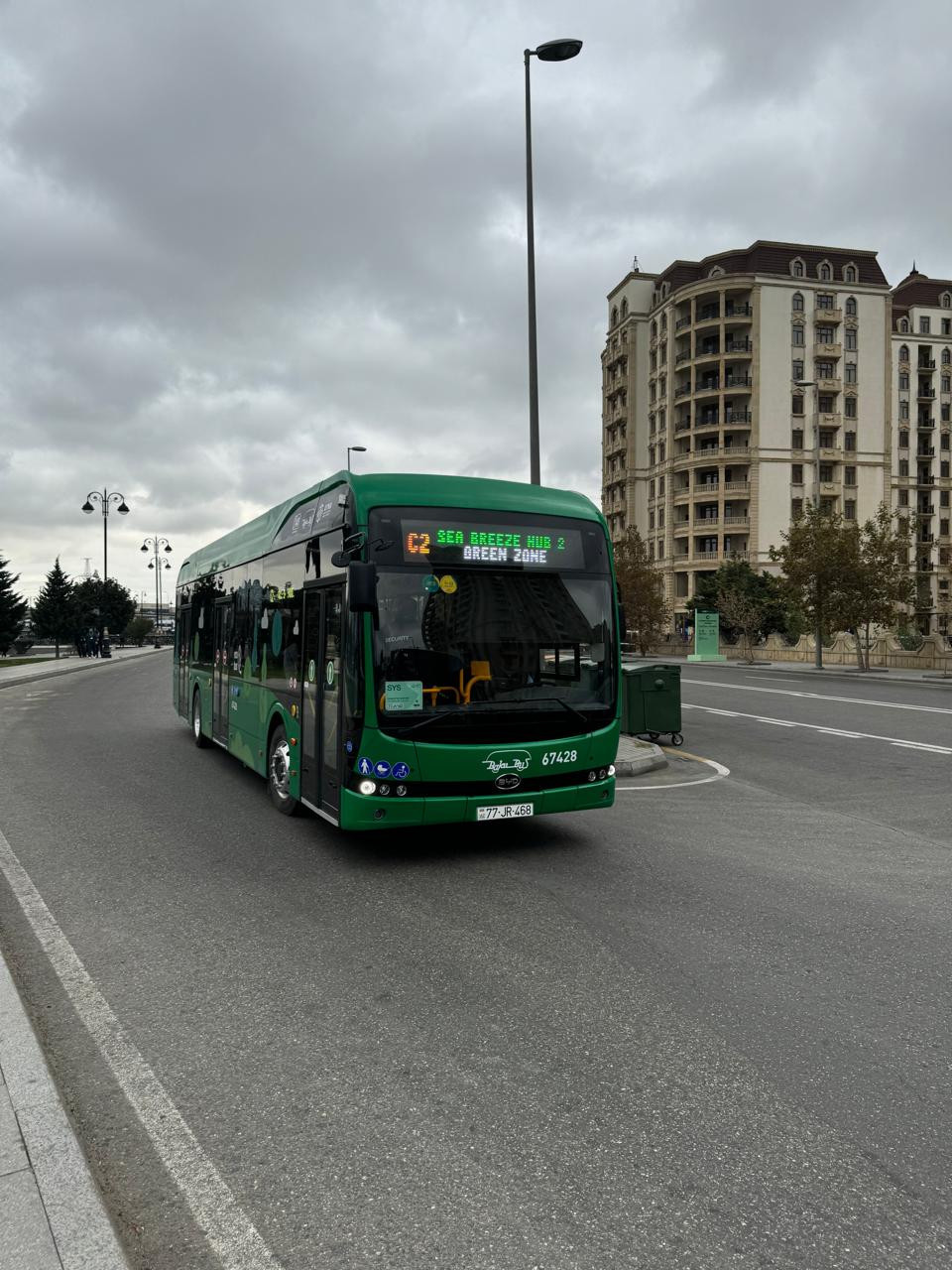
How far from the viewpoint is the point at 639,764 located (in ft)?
39.4

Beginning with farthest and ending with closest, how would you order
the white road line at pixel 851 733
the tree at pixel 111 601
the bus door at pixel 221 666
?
the tree at pixel 111 601, the white road line at pixel 851 733, the bus door at pixel 221 666

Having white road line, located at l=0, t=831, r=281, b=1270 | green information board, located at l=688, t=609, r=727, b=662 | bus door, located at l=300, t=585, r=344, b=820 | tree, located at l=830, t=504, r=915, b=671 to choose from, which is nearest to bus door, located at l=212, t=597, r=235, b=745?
bus door, located at l=300, t=585, r=344, b=820

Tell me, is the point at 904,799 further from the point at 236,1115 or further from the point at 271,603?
the point at 236,1115

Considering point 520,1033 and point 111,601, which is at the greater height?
point 111,601

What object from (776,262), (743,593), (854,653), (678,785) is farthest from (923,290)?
(678,785)

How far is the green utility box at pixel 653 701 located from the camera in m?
14.5

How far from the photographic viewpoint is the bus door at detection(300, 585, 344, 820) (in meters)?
7.01

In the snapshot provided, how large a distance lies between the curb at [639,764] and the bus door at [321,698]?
16.5ft

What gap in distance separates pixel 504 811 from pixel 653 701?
8041mm

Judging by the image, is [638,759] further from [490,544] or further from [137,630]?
[137,630]

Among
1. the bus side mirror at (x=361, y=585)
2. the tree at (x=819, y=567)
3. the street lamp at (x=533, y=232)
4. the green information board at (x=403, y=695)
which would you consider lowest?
the green information board at (x=403, y=695)

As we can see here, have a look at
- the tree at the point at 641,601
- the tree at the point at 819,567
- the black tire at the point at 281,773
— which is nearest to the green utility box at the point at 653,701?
the black tire at the point at 281,773

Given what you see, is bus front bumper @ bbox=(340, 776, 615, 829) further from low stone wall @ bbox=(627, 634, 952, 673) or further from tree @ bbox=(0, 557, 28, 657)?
tree @ bbox=(0, 557, 28, 657)

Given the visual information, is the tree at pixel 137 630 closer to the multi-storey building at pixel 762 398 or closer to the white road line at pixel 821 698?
the multi-storey building at pixel 762 398
